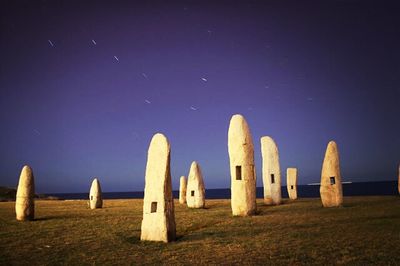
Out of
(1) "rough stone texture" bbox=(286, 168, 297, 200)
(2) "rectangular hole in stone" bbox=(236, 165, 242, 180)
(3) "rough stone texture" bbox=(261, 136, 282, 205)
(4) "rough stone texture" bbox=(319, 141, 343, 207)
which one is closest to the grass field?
(2) "rectangular hole in stone" bbox=(236, 165, 242, 180)

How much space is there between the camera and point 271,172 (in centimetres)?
2388

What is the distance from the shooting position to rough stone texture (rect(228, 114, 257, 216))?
17422 millimetres

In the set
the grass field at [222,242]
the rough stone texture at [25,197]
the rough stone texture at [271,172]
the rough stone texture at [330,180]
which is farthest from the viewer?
the rough stone texture at [271,172]

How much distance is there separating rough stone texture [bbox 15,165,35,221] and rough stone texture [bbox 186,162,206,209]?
30.7 ft

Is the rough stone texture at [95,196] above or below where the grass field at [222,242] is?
above

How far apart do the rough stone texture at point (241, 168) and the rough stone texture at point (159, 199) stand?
6.74 meters

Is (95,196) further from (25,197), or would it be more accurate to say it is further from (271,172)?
(271,172)

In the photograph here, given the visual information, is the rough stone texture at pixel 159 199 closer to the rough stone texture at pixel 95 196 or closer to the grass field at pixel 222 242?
the grass field at pixel 222 242

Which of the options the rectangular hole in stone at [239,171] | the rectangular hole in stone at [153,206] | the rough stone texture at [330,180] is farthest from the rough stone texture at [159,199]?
the rough stone texture at [330,180]

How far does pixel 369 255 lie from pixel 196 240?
4.77 metres

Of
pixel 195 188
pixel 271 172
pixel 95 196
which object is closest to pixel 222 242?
pixel 195 188

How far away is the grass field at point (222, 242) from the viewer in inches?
341

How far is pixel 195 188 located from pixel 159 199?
12.0 m

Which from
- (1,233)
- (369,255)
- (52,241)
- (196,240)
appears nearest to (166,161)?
(196,240)
